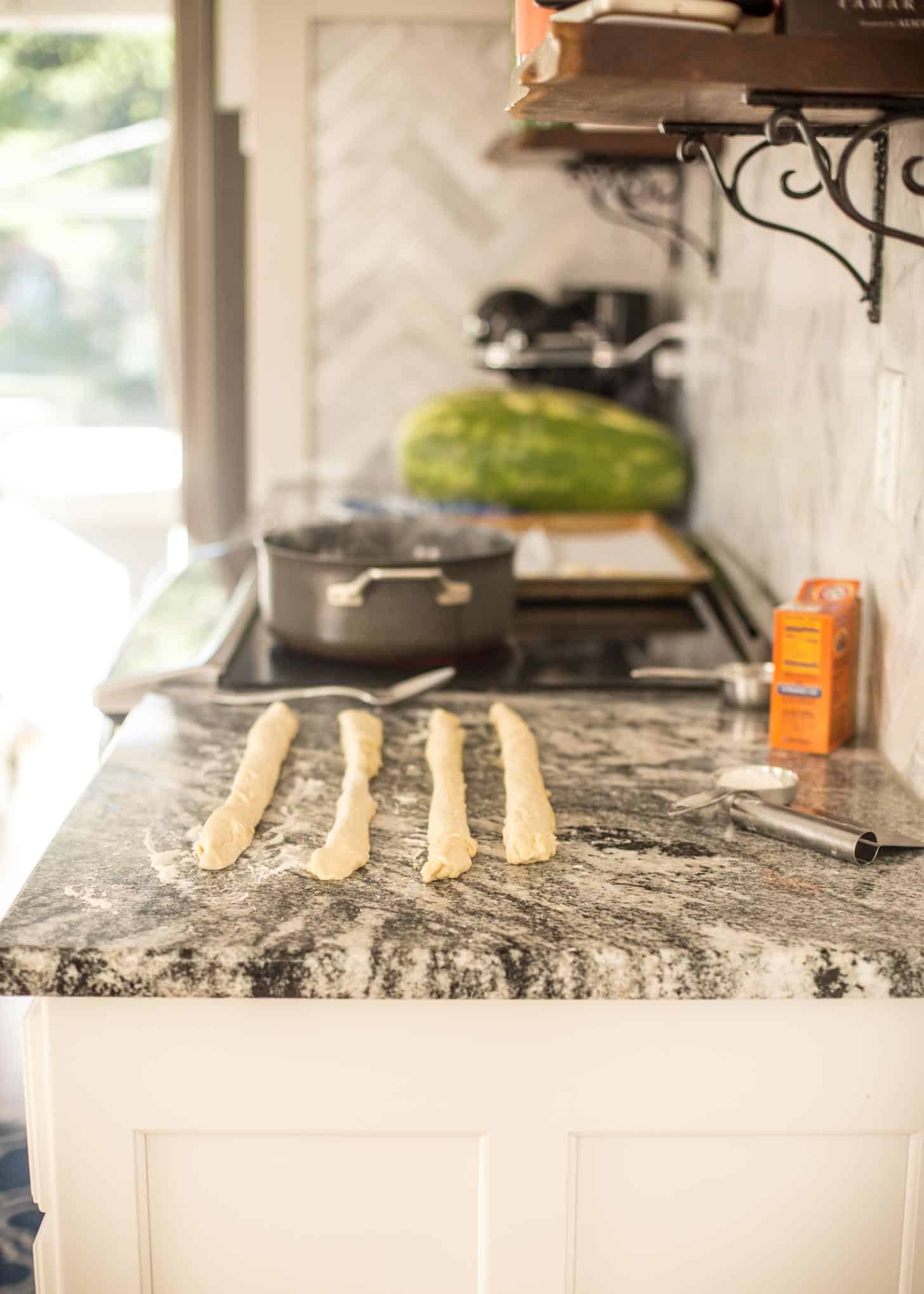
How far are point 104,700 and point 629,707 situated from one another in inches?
21.4

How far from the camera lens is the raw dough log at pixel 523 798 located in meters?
1.05

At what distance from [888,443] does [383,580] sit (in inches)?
20.4

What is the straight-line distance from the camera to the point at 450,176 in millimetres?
2996

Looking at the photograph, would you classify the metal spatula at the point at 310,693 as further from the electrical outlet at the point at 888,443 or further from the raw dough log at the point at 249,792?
the electrical outlet at the point at 888,443

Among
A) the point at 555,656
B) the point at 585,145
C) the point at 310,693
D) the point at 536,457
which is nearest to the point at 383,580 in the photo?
the point at 310,693

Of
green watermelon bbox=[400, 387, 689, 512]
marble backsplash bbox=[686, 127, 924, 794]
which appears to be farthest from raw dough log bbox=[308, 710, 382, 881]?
green watermelon bbox=[400, 387, 689, 512]

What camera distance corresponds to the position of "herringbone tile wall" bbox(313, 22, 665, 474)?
2.94 meters

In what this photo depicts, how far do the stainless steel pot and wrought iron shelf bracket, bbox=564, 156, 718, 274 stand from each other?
1023mm

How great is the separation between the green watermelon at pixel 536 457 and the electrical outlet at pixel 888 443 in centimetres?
115

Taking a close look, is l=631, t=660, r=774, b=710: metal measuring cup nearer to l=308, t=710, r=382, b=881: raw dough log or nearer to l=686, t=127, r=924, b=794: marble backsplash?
l=686, t=127, r=924, b=794: marble backsplash

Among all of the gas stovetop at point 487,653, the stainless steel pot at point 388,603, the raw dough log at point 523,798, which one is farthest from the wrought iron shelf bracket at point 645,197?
the raw dough log at point 523,798

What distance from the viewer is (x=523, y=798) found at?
3.75ft

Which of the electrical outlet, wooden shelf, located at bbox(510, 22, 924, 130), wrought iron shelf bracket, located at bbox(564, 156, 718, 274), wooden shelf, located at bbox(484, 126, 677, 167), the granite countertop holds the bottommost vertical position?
the granite countertop

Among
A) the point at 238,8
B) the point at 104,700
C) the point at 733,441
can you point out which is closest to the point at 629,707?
the point at 104,700
